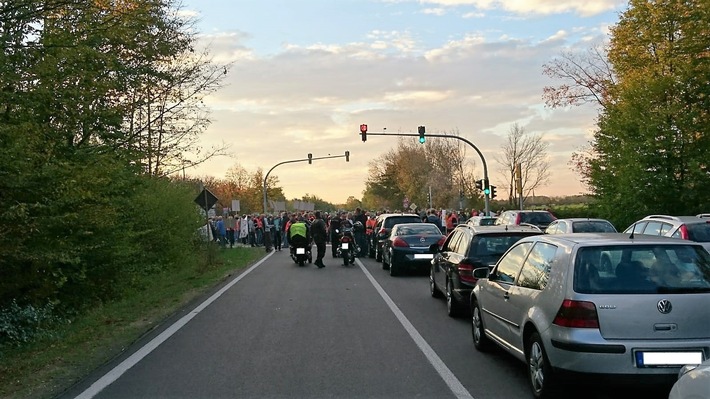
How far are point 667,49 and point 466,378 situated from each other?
106ft

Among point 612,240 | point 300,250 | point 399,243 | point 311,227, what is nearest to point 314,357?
point 612,240

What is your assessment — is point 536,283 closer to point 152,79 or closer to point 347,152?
point 152,79

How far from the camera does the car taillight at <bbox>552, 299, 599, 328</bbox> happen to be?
6.29m

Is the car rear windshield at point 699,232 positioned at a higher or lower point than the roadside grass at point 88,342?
higher

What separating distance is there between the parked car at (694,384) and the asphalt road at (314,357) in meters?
2.98

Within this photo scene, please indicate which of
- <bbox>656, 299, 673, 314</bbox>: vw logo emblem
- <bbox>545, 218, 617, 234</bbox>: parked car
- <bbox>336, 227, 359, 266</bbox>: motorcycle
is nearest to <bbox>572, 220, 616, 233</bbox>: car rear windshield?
<bbox>545, 218, 617, 234</bbox>: parked car

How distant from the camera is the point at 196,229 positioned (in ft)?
96.6

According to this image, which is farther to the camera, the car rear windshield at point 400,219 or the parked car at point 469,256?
the car rear windshield at point 400,219

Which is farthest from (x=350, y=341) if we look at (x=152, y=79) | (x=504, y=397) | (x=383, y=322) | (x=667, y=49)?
(x=667, y=49)

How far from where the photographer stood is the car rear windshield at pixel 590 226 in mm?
20930

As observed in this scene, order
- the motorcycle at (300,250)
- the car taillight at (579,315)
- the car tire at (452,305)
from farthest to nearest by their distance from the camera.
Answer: the motorcycle at (300,250), the car tire at (452,305), the car taillight at (579,315)

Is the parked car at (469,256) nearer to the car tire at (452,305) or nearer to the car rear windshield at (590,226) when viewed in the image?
the car tire at (452,305)

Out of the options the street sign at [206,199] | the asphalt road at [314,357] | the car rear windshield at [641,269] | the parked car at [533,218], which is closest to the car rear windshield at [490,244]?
the asphalt road at [314,357]

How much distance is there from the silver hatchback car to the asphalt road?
2.44ft
